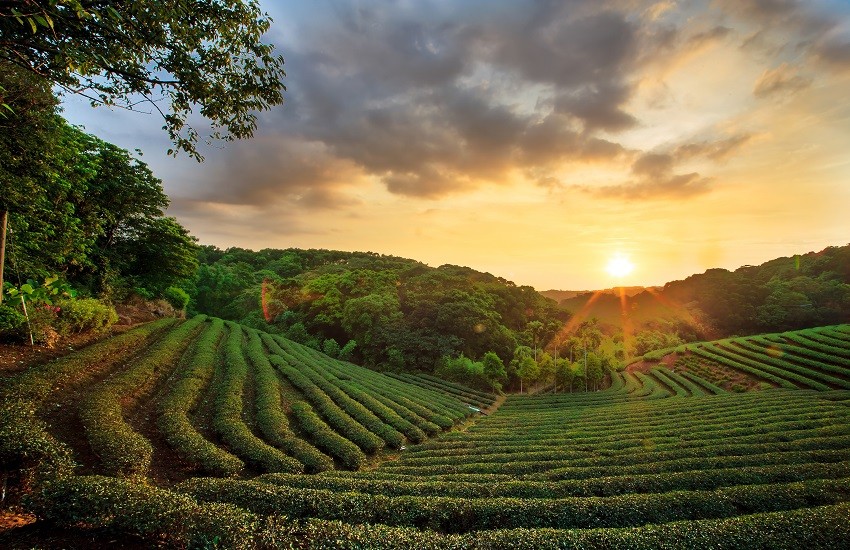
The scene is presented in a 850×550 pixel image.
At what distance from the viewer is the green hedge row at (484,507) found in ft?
28.9

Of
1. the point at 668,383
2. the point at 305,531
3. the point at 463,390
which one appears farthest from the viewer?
the point at 668,383

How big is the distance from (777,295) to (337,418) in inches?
3752

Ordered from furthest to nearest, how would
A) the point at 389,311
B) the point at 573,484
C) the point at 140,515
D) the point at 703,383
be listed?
1. the point at 389,311
2. the point at 703,383
3. the point at 573,484
4. the point at 140,515

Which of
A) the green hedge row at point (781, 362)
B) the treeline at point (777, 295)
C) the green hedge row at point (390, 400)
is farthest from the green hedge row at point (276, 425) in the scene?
the treeline at point (777, 295)

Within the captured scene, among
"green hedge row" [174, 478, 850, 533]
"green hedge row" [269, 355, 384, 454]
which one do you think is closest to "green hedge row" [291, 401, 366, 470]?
"green hedge row" [269, 355, 384, 454]

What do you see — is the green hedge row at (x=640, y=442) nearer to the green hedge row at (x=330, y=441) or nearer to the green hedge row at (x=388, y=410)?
the green hedge row at (x=388, y=410)

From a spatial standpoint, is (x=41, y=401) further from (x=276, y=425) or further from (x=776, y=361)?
(x=776, y=361)

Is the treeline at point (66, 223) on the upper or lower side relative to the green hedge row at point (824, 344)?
upper

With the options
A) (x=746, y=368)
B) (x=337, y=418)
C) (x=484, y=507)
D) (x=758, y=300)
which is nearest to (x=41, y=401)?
(x=337, y=418)

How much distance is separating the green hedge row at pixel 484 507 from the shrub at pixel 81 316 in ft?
56.4

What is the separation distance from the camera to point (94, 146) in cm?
2544

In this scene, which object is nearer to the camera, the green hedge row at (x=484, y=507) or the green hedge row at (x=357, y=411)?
the green hedge row at (x=484, y=507)

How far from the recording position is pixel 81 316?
20078 mm

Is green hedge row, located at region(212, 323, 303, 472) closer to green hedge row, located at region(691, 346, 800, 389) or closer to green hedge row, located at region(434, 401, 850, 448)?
green hedge row, located at region(434, 401, 850, 448)
